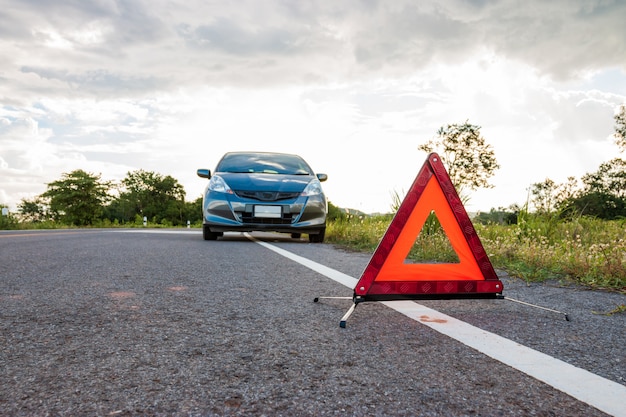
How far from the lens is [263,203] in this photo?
9297 mm

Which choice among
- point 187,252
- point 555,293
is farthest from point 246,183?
point 555,293

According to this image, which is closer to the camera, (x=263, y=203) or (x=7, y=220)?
(x=263, y=203)

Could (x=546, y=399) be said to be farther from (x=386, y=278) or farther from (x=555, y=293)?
(x=555, y=293)

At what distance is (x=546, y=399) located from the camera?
1.68 metres

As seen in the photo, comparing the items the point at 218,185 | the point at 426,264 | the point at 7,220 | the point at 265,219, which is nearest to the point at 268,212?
the point at 265,219

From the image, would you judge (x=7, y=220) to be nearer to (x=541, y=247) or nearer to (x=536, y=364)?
(x=541, y=247)

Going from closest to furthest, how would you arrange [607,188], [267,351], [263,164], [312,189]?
1. [267,351]
2. [312,189]
3. [263,164]
4. [607,188]

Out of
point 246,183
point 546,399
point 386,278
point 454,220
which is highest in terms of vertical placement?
point 246,183

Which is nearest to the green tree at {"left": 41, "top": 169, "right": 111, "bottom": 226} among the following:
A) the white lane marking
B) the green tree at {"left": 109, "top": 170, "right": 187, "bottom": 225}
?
the green tree at {"left": 109, "top": 170, "right": 187, "bottom": 225}

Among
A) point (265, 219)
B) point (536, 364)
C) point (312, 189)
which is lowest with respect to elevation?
point (536, 364)

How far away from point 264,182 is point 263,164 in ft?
3.36

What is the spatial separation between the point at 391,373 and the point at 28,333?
5.59 feet

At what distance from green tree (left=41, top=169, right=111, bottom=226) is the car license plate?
2159 inches

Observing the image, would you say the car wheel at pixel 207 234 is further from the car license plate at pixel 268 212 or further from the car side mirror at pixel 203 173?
the car license plate at pixel 268 212
